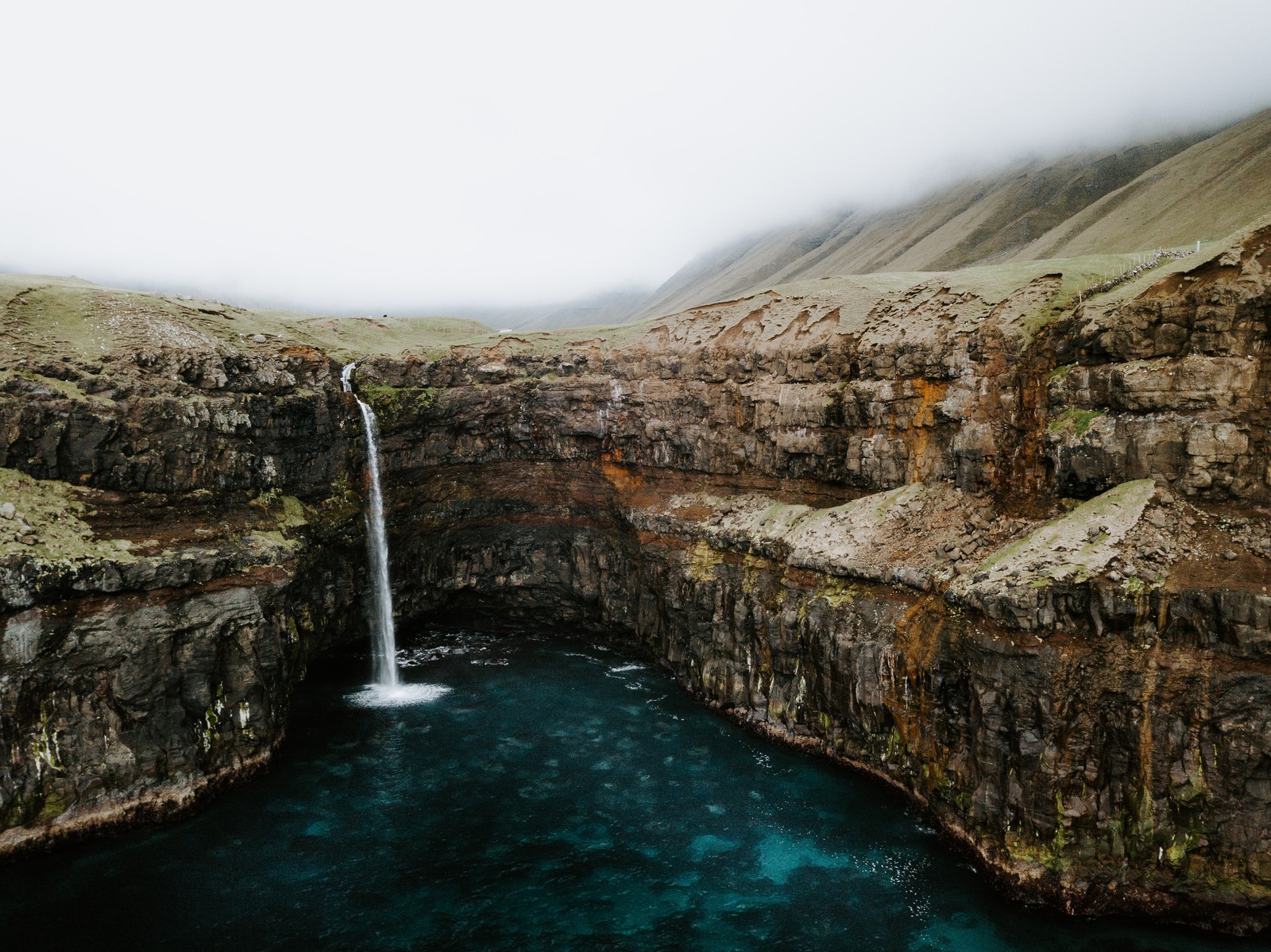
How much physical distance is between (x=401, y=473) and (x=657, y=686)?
70.1ft

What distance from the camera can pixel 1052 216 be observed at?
4102 inches

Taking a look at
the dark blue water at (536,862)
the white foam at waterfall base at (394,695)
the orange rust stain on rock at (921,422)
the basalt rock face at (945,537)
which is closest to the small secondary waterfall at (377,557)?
the basalt rock face at (945,537)

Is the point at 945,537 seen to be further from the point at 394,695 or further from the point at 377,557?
the point at 377,557

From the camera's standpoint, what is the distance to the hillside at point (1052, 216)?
60.9 metres

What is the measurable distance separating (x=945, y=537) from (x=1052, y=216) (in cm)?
9200

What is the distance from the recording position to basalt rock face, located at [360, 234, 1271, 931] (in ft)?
81.3

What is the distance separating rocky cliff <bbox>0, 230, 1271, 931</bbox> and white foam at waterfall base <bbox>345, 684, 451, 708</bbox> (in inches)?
156

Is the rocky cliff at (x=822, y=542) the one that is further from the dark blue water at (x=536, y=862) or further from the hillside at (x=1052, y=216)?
the hillside at (x=1052, y=216)

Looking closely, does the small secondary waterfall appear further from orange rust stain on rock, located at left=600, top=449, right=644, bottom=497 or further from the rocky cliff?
orange rust stain on rock, located at left=600, top=449, right=644, bottom=497

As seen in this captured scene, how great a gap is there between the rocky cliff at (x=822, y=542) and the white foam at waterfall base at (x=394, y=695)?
13.0ft

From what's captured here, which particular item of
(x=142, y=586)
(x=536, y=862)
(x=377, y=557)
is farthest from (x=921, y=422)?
(x=142, y=586)

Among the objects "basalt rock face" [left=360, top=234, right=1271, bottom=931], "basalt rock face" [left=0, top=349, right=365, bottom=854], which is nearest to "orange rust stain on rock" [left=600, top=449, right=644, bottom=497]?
"basalt rock face" [left=360, top=234, right=1271, bottom=931]

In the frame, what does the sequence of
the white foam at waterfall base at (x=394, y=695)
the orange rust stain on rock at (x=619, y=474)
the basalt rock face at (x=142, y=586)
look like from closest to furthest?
the basalt rock face at (x=142, y=586) → the white foam at waterfall base at (x=394, y=695) → the orange rust stain on rock at (x=619, y=474)

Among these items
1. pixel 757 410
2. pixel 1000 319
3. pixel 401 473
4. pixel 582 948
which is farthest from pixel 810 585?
pixel 401 473
